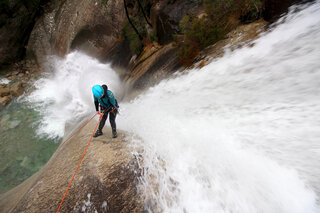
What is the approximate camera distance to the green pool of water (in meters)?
6.60

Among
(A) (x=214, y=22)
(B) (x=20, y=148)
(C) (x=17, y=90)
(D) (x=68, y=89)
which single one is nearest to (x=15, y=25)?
(C) (x=17, y=90)

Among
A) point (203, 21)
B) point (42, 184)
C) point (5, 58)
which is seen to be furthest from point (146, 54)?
point (5, 58)

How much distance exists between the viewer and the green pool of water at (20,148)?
6602 millimetres

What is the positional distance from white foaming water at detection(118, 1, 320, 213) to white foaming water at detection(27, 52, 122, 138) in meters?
7.76

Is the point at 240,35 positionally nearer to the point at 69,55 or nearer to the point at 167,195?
the point at 167,195

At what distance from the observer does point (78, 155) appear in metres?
3.44

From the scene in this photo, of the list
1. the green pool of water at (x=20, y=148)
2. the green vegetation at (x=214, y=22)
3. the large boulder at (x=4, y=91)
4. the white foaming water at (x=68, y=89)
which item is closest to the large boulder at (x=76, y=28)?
the white foaming water at (x=68, y=89)

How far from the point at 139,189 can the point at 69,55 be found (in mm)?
15853

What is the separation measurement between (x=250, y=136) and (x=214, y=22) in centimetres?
533

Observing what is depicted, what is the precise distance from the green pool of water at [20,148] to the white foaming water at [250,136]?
21.8 feet

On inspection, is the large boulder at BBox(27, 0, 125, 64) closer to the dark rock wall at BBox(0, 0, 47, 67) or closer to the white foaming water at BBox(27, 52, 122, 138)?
the dark rock wall at BBox(0, 0, 47, 67)

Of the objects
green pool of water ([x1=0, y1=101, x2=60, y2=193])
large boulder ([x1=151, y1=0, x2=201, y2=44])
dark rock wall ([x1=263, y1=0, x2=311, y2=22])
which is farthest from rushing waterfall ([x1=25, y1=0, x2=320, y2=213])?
green pool of water ([x1=0, y1=101, x2=60, y2=193])

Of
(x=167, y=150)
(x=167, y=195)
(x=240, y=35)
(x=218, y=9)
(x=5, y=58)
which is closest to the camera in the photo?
(x=167, y=195)

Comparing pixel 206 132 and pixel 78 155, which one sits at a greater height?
pixel 78 155
